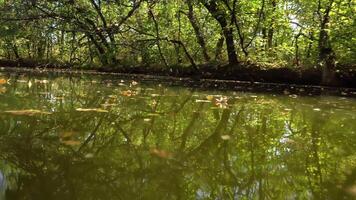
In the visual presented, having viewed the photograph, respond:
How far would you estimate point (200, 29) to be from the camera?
13.8 metres

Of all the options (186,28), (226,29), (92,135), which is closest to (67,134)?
(92,135)

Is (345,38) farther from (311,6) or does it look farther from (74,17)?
(74,17)

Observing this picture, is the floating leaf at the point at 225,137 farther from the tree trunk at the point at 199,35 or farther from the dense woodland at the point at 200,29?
the tree trunk at the point at 199,35

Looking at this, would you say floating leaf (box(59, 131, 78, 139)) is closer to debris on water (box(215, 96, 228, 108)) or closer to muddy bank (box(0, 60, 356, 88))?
debris on water (box(215, 96, 228, 108))

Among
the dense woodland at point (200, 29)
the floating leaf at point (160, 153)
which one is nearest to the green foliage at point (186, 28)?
the dense woodland at point (200, 29)

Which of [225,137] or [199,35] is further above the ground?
[199,35]

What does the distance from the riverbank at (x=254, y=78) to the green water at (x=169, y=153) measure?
14.7 ft

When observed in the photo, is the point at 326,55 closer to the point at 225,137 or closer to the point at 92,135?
the point at 225,137

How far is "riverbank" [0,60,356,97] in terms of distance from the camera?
966 centimetres

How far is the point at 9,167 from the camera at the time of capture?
234 centimetres

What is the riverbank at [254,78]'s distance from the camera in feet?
31.7

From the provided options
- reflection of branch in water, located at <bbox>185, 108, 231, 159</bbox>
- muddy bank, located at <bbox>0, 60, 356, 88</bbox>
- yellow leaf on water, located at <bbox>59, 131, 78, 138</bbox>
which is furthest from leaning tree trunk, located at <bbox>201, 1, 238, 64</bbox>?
yellow leaf on water, located at <bbox>59, 131, 78, 138</bbox>

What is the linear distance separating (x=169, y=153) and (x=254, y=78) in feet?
29.0

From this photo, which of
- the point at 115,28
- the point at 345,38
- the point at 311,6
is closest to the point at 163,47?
the point at 115,28
